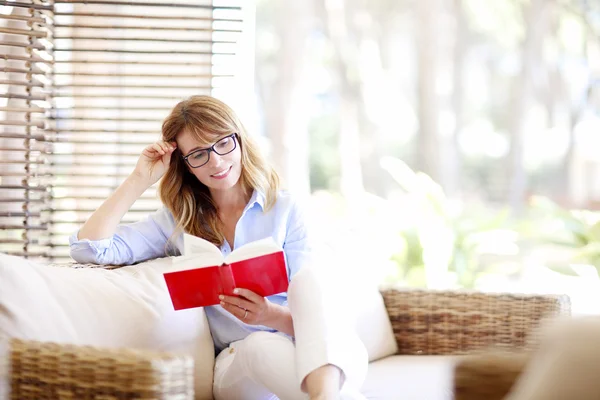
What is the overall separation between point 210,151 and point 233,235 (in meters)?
0.30

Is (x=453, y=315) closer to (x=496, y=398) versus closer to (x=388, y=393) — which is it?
(x=388, y=393)

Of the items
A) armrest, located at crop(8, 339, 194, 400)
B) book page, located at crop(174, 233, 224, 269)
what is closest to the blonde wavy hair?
book page, located at crop(174, 233, 224, 269)

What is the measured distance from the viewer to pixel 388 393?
2285 mm

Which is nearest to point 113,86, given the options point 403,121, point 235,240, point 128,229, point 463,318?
point 128,229

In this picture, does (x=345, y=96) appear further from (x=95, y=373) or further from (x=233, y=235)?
(x=95, y=373)

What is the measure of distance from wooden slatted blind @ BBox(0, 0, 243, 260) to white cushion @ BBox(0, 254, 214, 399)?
959mm

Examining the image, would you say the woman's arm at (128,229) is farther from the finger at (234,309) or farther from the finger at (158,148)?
the finger at (234,309)

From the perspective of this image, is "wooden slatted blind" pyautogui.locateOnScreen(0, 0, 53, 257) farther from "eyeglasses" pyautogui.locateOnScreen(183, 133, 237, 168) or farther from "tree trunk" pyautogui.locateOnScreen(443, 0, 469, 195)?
"tree trunk" pyautogui.locateOnScreen(443, 0, 469, 195)

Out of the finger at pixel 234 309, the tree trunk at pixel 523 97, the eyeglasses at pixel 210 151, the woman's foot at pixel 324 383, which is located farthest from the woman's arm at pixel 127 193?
the tree trunk at pixel 523 97

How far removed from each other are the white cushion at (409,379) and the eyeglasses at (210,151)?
32.8 inches

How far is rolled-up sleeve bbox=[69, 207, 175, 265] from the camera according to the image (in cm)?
234

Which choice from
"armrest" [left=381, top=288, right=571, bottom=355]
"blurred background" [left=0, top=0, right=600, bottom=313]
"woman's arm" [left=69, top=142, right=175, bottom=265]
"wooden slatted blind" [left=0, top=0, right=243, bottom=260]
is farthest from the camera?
"blurred background" [left=0, top=0, right=600, bottom=313]

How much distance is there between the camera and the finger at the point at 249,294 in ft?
6.77

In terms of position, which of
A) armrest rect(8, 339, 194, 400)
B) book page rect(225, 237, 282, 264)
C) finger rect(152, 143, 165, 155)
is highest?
finger rect(152, 143, 165, 155)
